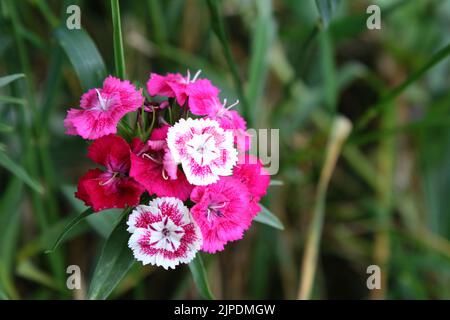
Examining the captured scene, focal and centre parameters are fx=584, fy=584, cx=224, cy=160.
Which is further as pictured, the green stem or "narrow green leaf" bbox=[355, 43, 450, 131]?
the green stem

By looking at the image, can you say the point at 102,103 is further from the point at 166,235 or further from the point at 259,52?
the point at 259,52

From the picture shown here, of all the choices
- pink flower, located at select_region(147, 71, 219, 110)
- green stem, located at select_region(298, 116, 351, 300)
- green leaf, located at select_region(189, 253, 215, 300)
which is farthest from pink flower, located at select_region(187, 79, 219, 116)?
green stem, located at select_region(298, 116, 351, 300)

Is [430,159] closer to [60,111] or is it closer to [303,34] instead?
[303,34]

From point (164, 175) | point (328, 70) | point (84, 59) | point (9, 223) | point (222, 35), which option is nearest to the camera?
point (164, 175)

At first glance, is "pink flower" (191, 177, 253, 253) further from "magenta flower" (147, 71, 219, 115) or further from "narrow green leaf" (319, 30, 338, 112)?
"narrow green leaf" (319, 30, 338, 112)

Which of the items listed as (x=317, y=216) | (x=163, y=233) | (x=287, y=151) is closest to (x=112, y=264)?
(x=163, y=233)
